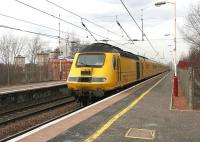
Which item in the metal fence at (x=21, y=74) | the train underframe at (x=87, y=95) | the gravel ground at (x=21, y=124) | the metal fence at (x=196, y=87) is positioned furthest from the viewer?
the metal fence at (x=21, y=74)

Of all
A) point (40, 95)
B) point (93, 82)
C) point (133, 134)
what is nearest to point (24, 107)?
point (40, 95)

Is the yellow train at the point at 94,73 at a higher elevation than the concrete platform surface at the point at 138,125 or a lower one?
higher

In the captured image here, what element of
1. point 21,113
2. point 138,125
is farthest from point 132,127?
point 21,113

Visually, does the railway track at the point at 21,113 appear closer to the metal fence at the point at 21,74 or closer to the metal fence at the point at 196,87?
the metal fence at the point at 196,87

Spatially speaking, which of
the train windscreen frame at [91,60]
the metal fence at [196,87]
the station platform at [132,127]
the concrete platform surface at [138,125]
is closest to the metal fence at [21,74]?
the train windscreen frame at [91,60]

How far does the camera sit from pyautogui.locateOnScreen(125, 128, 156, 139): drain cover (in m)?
8.06

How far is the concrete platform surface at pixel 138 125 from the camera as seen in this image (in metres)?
7.85

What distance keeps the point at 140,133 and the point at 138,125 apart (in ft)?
3.39

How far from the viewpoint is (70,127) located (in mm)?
8812

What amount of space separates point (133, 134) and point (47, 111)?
10154 mm

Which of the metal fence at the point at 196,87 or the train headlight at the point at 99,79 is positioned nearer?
the metal fence at the point at 196,87

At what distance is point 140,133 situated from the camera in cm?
841

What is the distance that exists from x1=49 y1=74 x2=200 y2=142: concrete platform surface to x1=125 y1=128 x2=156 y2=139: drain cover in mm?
109

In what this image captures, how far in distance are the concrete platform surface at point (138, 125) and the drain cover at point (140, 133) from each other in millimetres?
109
